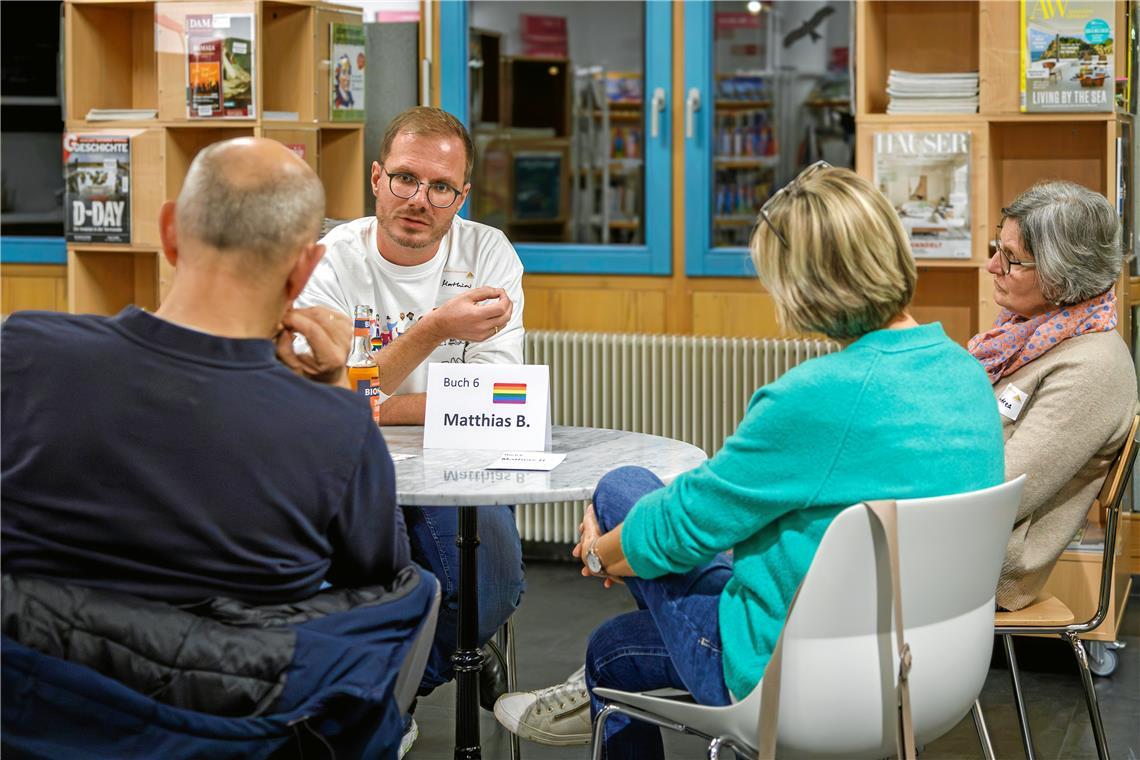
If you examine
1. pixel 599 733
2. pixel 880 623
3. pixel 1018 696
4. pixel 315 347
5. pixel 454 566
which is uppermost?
pixel 315 347

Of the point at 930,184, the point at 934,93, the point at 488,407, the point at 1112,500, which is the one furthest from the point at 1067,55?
the point at 488,407

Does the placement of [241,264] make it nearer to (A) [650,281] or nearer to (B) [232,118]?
(B) [232,118]

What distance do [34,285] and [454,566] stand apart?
3521mm

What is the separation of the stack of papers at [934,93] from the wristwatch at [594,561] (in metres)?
2.48

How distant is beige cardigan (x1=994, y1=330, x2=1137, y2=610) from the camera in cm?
262

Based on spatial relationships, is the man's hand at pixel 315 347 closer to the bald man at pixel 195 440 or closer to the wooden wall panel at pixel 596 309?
the bald man at pixel 195 440

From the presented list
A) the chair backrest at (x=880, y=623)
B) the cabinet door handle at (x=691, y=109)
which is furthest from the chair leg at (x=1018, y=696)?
the cabinet door handle at (x=691, y=109)

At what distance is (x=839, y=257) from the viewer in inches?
70.8

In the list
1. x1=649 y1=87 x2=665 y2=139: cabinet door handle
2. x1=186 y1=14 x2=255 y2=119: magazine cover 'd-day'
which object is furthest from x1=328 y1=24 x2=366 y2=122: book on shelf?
x1=649 y1=87 x2=665 y2=139: cabinet door handle

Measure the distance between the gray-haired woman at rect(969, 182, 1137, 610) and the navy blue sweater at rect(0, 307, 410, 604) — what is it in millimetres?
1566

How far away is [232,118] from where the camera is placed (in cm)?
452

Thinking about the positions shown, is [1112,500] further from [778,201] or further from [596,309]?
[596,309]

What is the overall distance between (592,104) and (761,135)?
671 mm

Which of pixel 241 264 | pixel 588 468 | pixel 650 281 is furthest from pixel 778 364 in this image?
pixel 241 264
